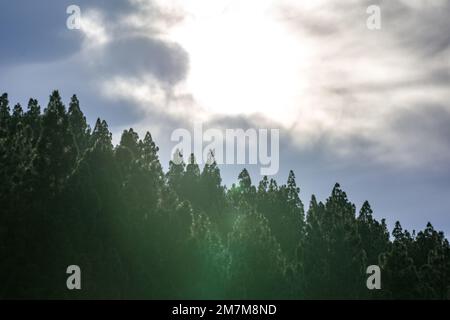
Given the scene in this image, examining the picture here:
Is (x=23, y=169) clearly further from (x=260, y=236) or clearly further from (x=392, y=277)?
(x=392, y=277)

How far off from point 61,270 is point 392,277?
28584mm

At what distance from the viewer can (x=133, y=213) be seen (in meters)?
34.6

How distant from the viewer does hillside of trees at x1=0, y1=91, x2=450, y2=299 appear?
29781 millimetres

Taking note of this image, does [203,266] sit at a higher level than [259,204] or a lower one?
lower

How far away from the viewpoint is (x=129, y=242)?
111 ft

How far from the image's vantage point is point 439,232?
74750 millimetres

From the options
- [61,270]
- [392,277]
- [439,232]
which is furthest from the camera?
[439,232]

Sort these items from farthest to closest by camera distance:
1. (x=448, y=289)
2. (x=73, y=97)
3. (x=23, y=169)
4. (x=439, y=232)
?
1. (x=439, y=232)
2. (x=73, y=97)
3. (x=448, y=289)
4. (x=23, y=169)

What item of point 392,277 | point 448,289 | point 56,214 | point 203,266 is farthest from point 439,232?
point 56,214

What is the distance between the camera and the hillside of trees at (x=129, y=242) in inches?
1172

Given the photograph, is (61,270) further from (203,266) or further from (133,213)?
(203,266)

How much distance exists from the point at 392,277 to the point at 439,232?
99.7 feet
